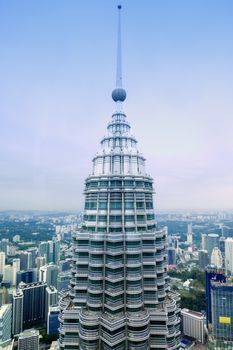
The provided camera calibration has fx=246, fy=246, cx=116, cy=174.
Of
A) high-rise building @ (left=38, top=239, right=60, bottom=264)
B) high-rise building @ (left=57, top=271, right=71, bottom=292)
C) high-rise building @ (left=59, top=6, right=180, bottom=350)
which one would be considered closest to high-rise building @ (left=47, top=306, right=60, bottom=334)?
high-rise building @ (left=57, top=271, right=71, bottom=292)

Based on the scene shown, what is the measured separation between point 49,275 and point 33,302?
7020 millimetres

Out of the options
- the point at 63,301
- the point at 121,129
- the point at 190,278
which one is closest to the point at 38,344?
the point at 63,301

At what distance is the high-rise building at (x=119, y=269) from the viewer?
12.7 m

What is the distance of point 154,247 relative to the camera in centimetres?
1428

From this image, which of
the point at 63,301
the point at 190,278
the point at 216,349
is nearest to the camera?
the point at 63,301

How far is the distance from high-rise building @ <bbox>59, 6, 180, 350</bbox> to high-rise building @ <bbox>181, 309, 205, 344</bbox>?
2303 cm

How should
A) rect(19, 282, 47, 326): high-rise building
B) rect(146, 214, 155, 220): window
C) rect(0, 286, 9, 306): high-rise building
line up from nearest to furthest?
rect(146, 214, 155, 220): window → rect(0, 286, 9, 306): high-rise building → rect(19, 282, 47, 326): high-rise building

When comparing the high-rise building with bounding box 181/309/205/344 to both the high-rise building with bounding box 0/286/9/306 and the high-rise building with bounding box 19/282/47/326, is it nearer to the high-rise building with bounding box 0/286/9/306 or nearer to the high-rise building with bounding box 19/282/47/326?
the high-rise building with bounding box 19/282/47/326

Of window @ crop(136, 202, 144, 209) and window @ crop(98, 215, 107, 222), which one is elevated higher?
window @ crop(136, 202, 144, 209)

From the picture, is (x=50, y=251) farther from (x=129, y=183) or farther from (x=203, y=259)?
(x=129, y=183)

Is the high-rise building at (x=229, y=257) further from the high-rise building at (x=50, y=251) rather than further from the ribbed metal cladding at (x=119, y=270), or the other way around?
the ribbed metal cladding at (x=119, y=270)

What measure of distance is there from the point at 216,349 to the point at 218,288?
6613mm

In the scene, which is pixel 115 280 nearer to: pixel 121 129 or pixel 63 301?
pixel 63 301

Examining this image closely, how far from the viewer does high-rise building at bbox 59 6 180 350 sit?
12.7 m
